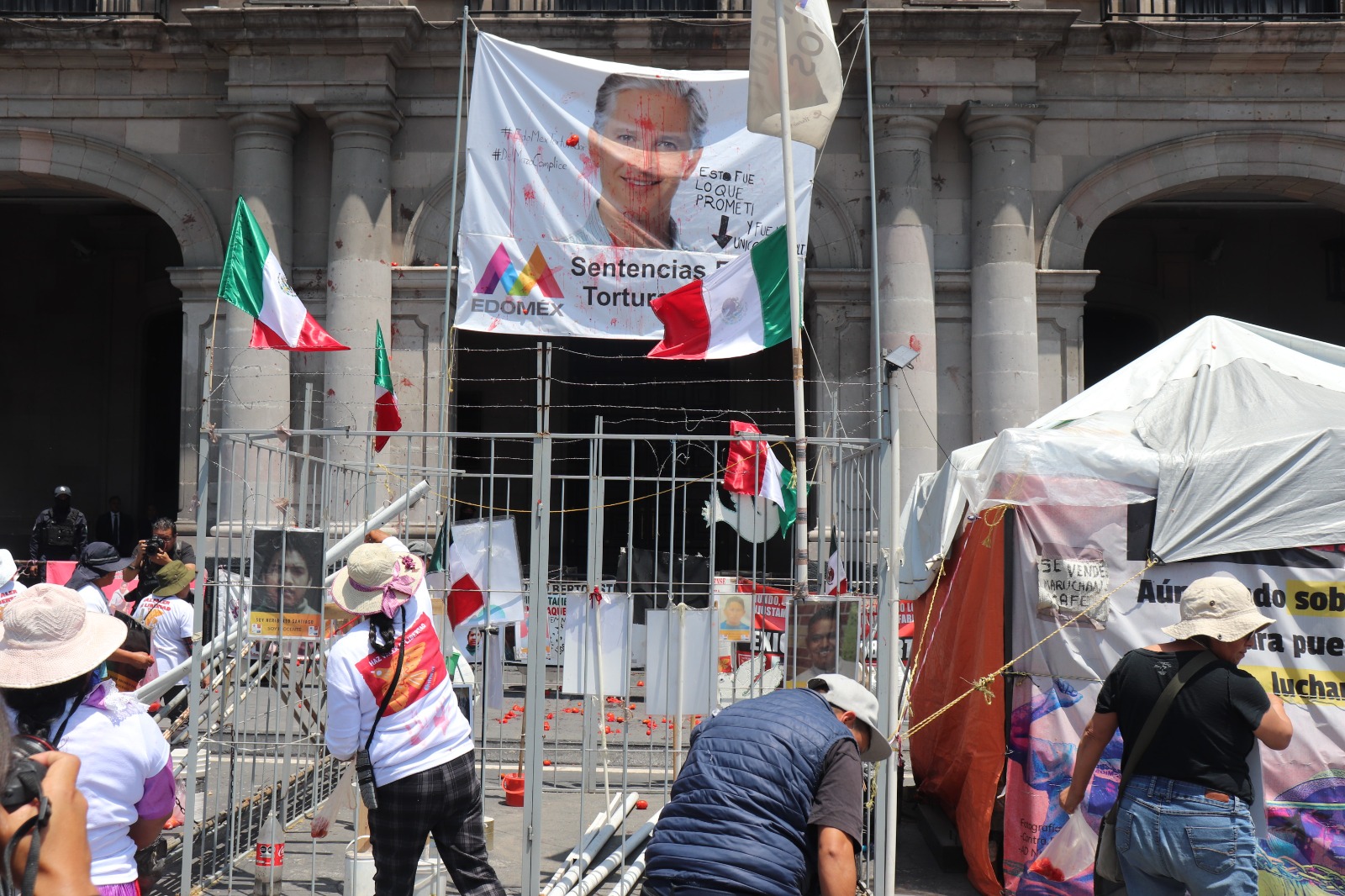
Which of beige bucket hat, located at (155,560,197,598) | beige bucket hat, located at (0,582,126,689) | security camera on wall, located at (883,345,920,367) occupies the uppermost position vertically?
security camera on wall, located at (883,345,920,367)

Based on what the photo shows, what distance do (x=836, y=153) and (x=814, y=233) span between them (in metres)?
0.98

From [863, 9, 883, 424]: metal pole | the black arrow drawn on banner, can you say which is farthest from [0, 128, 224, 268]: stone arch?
[863, 9, 883, 424]: metal pole

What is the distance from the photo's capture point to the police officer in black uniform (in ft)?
51.5

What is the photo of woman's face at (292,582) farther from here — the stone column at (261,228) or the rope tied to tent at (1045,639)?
the stone column at (261,228)

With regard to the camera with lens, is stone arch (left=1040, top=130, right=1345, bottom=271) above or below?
above

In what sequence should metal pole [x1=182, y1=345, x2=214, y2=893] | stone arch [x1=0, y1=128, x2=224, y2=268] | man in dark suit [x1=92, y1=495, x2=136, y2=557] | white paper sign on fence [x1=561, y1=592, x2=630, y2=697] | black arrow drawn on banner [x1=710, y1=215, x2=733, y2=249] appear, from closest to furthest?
metal pole [x1=182, y1=345, x2=214, y2=893] → white paper sign on fence [x1=561, y1=592, x2=630, y2=697] → black arrow drawn on banner [x1=710, y1=215, x2=733, y2=249] → stone arch [x1=0, y1=128, x2=224, y2=268] → man in dark suit [x1=92, y1=495, x2=136, y2=557]

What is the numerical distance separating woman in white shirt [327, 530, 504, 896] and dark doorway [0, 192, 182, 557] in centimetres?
1674

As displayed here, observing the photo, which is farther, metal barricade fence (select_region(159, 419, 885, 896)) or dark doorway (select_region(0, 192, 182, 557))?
dark doorway (select_region(0, 192, 182, 557))

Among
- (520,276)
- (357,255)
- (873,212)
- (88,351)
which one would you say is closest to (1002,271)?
(873,212)

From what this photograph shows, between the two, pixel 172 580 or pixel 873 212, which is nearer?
pixel 172 580

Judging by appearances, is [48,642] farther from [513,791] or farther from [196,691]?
[513,791]

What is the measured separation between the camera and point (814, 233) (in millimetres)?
13906

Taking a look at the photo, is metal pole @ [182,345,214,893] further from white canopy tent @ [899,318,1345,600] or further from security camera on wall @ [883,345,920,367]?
white canopy tent @ [899,318,1345,600]

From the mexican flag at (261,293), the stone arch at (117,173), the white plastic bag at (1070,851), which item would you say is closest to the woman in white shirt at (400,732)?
the white plastic bag at (1070,851)
